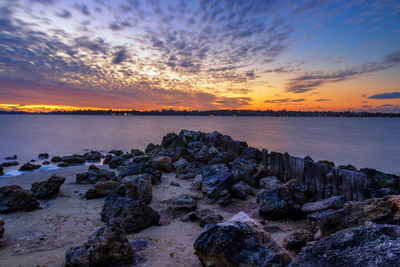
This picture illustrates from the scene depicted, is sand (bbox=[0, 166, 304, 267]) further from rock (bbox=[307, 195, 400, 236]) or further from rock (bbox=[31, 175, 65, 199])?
rock (bbox=[307, 195, 400, 236])

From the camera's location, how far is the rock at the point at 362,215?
13.8 feet

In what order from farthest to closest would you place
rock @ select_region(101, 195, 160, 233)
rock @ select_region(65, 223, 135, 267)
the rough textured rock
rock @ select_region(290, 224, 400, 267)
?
the rough textured rock
rock @ select_region(101, 195, 160, 233)
rock @ select_region(65, 223, 135, 267)
rock @ select_region(290, 224, 400, 267)

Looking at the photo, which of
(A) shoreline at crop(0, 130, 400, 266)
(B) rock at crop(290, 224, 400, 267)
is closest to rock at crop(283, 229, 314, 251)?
(A) shoreline at crop(0, 130, 400, 266)

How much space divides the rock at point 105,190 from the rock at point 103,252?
148 inches

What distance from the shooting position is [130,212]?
557 centimetres

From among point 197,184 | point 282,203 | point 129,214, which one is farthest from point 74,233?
point 282,203

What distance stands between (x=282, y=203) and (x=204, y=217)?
2.28m

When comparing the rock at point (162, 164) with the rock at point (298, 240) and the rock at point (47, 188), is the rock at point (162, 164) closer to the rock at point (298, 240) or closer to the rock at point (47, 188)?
the rock at point (47, 188)

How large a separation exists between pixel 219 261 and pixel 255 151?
32.9 ft

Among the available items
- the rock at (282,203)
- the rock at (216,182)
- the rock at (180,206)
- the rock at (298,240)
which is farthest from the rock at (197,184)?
the rock at (298,240)

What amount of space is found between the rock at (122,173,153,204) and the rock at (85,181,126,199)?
26cm

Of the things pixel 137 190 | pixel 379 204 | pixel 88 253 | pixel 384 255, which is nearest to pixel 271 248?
pixel 384 255

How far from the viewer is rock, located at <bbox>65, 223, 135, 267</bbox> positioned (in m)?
3.88

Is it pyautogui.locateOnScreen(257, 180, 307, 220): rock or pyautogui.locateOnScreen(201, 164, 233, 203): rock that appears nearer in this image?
pyautogui.locateOnScreen(257, 180, 307, 220): rock
